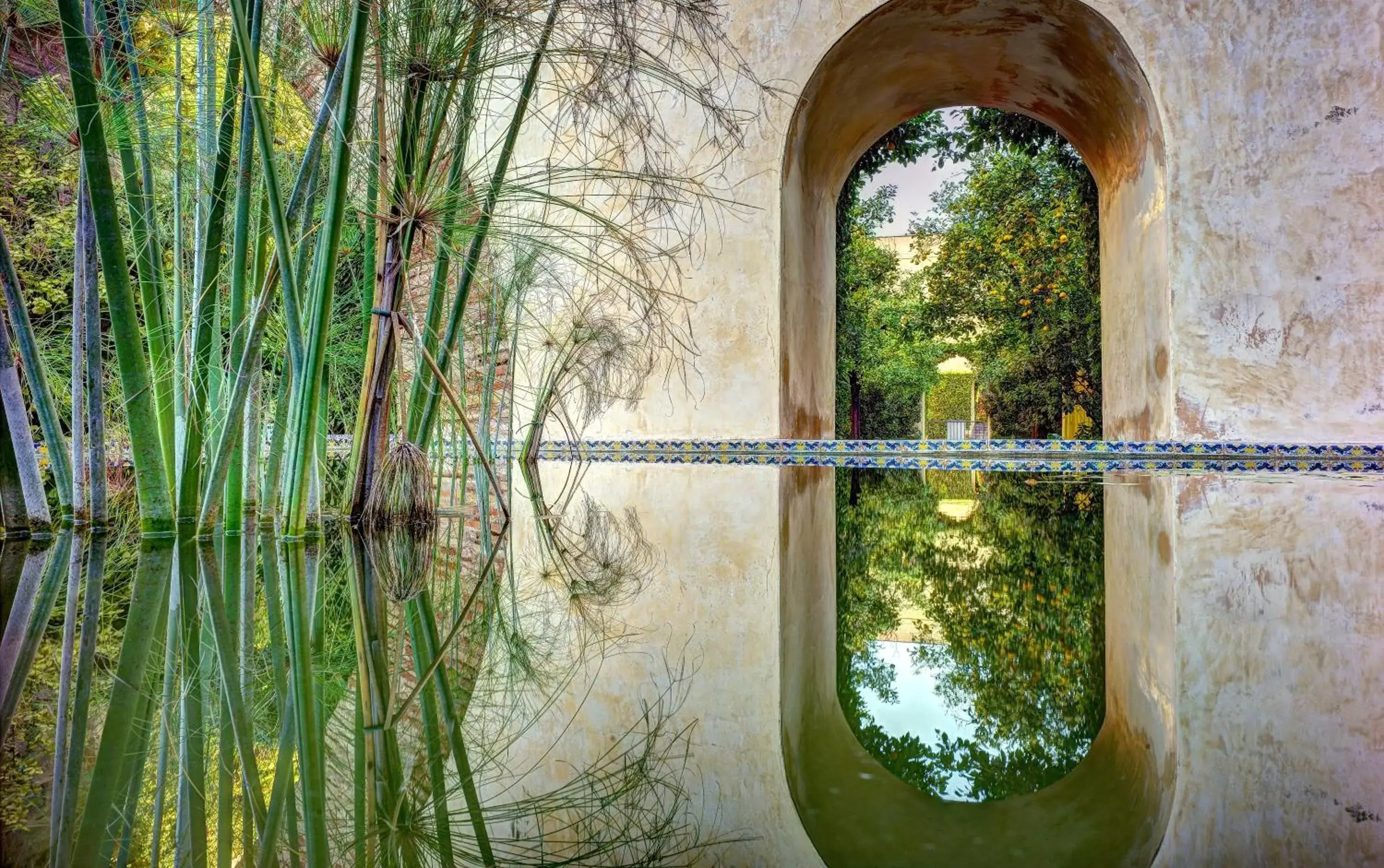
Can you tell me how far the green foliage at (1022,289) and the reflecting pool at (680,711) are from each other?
666 centimetres

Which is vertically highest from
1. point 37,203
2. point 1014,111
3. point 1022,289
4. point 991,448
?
point 1014,111

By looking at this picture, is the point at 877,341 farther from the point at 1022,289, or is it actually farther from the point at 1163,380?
the point at 1163,380

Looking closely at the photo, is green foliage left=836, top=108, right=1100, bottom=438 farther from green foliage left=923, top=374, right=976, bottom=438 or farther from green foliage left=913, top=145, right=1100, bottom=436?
green foliage left=923, top=374, right=976, bottom=438

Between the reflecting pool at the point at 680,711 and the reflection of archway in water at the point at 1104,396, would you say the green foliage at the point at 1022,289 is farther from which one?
the reflecting pool at the point at 680,711

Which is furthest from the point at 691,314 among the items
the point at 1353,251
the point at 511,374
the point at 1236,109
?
the point at 1353,251

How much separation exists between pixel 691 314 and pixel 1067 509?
266cm

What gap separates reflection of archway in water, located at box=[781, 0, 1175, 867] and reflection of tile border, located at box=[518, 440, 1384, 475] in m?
0.18

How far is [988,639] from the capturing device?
62 centimetres

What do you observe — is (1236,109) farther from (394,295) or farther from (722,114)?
(394,295)

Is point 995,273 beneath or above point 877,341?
above

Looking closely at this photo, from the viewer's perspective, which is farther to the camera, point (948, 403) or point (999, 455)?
point (948, 403)

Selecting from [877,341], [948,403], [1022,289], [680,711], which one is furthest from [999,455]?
[948,403]

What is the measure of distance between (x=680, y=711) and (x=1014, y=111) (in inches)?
230

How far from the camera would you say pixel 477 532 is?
1.31m
